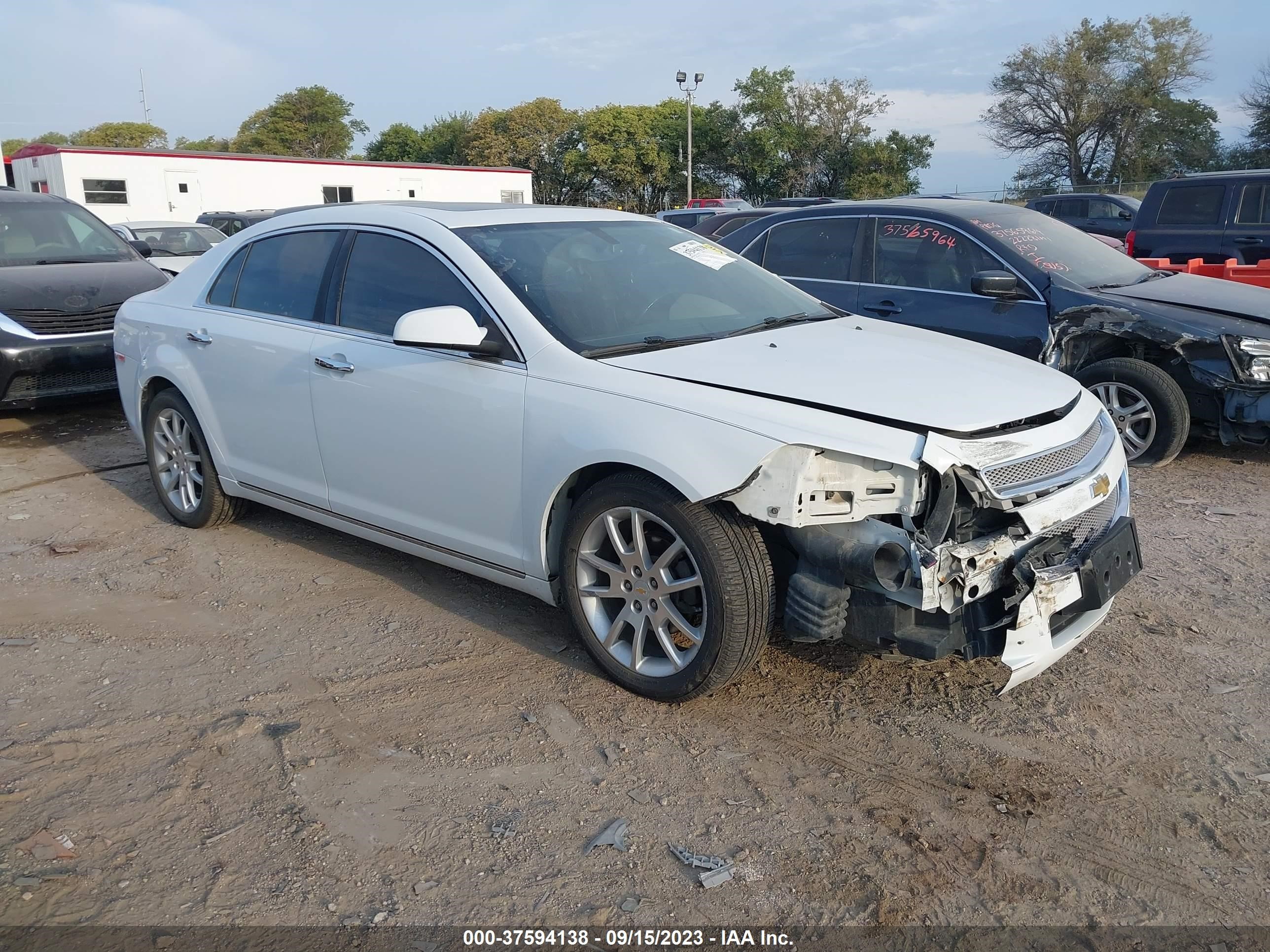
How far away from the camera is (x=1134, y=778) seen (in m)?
3.07

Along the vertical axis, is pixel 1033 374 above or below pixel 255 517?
above

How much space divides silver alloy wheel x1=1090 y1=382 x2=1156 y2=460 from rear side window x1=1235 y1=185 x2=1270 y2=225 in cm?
719

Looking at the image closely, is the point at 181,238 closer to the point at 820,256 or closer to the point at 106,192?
the point at 820,256

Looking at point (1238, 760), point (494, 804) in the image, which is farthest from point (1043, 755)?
point (494, 804)

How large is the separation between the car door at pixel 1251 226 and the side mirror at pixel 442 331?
36.5ft

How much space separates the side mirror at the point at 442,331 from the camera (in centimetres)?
367

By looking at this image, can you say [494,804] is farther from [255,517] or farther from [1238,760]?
[255,517]

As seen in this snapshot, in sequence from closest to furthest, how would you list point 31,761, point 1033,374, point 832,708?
point 31,761 → point 832,708 → point 1033,374

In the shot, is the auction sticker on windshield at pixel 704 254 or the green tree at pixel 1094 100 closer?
the auction sticker on windshield at pixel 704 254

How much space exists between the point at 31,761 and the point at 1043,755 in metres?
3.23

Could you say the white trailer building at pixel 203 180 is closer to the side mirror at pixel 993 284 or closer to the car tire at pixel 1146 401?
the side mirror at pixel 993 284

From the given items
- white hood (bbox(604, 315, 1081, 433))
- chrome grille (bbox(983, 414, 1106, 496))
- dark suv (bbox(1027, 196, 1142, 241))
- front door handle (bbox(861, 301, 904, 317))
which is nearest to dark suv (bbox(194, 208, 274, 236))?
dark suv (bbox(1027, 196, 1142, 241))

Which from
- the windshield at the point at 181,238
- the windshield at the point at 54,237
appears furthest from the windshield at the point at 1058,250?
the windshield at the point at 181,238

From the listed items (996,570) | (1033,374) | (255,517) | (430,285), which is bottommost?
(255,517)
